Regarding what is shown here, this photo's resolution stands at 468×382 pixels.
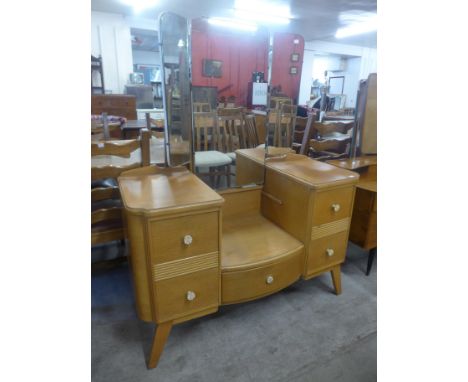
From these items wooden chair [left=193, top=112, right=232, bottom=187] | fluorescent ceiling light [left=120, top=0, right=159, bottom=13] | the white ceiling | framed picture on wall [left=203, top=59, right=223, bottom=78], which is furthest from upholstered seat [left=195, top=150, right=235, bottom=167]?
fluorescent ceiling light [left=120, top=0, right=159, bottom=13]

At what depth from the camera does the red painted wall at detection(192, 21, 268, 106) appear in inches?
50.3

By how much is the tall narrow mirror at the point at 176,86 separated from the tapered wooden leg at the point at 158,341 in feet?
Answer: 2.26

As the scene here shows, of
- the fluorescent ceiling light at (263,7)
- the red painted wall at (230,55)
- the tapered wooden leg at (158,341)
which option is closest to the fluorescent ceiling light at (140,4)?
the fluorescent ceiling light at (263,7)

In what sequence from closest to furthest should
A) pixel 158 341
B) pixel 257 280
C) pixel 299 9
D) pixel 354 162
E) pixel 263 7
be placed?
pixel 158 341 → pixel 257 280 → pixel 354 162 → pixel 263 7 → pixel 299 9

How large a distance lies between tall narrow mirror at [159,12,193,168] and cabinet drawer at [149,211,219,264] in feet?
1.39

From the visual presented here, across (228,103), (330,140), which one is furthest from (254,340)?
(330,140)

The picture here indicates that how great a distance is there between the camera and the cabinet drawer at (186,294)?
3.52 feet

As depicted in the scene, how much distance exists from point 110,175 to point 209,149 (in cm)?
48

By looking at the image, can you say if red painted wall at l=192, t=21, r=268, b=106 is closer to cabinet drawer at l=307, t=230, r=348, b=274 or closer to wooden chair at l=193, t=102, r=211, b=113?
wooden chair at l=193, t=102, r=211, b=113

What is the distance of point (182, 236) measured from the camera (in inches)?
40.4

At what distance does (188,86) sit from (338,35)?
14.7 feet

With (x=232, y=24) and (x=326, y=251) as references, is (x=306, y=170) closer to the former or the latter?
(x=326, y=251)

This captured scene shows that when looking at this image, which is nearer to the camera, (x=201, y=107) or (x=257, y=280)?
(x=257, y=280)
